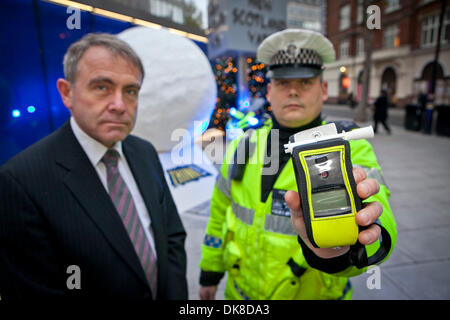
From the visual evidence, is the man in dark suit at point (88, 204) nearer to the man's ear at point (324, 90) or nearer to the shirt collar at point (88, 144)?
the shirt collar at point (88, 144)

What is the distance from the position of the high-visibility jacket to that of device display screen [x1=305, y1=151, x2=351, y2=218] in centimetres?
46

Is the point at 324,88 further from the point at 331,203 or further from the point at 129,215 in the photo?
the point at 129,215

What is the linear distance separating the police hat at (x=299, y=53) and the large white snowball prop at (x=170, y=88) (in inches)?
74.3

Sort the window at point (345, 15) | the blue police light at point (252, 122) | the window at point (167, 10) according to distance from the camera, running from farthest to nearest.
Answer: the window at point (345, 15)
the blue police light at point (252, 122)
the window at point (167, 10)

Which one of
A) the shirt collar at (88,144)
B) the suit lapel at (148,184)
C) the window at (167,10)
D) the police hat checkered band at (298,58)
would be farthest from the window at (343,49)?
the shirt collar at (88,144)

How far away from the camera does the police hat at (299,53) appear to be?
1290 millimetres

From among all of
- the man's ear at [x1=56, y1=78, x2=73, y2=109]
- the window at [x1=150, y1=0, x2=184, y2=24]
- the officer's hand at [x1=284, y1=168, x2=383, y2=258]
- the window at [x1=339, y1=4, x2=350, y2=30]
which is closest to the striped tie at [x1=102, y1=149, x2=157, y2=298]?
the man's ear at [x1=56, y1=78, x2=73, y2=109]

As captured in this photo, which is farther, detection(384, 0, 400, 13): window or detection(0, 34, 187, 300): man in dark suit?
detection(384, 0, 400, 13): window

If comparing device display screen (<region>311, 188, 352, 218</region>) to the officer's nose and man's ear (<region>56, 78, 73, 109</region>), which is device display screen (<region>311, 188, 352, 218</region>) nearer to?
the officer's nose

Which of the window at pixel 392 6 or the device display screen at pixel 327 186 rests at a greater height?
the window at pixel 392 6

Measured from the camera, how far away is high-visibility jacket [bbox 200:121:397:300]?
1.30m
